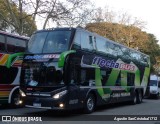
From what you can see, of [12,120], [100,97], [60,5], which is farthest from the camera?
[60,5]

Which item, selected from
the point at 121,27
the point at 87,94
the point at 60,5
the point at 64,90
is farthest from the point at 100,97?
the point at 121,27

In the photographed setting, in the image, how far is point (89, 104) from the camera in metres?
16.9

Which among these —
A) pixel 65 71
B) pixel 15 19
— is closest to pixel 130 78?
pixel 65 71

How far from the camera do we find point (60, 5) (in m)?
36.6

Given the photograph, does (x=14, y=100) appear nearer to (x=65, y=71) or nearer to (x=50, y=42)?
(x=50, y=42)

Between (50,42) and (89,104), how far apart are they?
11.9 ft

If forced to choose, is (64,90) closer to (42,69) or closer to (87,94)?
(42,69)

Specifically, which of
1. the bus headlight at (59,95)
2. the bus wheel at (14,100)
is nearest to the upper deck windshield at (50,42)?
the bus headlight at (59,95)

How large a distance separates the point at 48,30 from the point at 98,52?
11.3ft

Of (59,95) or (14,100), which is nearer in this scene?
(59,95)

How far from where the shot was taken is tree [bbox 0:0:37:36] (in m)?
37.2

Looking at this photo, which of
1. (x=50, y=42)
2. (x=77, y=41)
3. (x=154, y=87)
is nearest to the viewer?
(x=50, y=42)

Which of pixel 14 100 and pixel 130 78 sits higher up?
pixel 130 78

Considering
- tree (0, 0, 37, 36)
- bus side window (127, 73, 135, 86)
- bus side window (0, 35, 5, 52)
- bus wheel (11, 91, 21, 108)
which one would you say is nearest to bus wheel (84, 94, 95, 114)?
A: bus wheel (11, 91, 21, 108)
